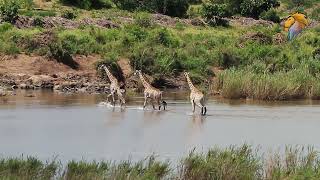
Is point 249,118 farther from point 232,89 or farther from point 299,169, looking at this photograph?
point 299,169

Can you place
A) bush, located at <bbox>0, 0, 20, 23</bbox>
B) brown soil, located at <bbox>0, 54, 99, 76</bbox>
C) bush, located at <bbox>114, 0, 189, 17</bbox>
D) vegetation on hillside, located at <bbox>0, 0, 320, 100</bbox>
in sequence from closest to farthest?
vegetation on hillside, located at <bbox>0, 0, 320, 100</bbox> → brown soil, located at <bbox>0, 54, 99, 76</bbox> → bush, located at <bbox>0, 0, 20, 23</bbox> → bush, located at <bbox>114, 0, 189, 17</bbox>

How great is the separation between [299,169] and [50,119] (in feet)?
32.1

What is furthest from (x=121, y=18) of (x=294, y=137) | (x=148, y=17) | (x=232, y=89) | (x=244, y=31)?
(x=294, y=137)

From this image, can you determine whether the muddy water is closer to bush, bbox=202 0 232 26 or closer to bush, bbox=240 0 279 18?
bush, bbox=202 0 232 26

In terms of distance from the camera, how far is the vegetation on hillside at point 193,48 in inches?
1069

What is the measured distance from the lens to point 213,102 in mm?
25453

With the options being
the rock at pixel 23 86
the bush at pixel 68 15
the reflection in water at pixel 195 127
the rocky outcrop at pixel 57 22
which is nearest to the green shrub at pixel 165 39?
the rocky outcrop at pixel 57 22

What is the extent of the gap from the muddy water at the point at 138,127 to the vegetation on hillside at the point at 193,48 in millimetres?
1425

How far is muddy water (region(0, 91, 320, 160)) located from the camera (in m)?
14.3

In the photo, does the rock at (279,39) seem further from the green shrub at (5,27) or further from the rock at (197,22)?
the green shrub at (5,27)

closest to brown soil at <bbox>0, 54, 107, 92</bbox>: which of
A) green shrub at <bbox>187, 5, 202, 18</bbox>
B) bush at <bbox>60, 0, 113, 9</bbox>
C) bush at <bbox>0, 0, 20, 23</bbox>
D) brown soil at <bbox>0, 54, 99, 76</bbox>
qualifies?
brown soil at <bbox>0, 54, 99, 76</bbox>

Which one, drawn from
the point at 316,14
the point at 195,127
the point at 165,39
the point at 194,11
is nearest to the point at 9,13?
the point at 165,39

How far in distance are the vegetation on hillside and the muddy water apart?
1.42m

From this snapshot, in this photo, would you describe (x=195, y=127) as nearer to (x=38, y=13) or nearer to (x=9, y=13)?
(x=9, y=13)
